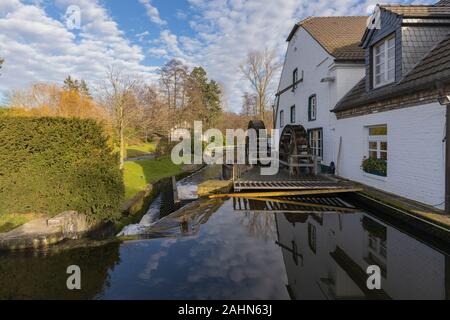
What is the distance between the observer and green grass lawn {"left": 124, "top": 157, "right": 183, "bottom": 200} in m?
12.3

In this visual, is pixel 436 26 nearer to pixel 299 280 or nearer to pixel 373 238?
pixel 373 238

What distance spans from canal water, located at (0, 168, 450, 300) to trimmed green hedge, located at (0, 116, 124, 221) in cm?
Answer: 149

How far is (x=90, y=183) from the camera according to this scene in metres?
6.30

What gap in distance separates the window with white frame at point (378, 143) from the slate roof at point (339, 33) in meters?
3.77

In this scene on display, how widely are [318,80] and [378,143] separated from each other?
5.60 metres

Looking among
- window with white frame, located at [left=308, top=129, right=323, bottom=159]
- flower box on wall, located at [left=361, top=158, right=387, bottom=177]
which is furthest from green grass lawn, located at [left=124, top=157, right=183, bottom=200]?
flower box on wall, located at [left=361, top=158, right=387, bottom=177]

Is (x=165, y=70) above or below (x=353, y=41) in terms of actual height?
above

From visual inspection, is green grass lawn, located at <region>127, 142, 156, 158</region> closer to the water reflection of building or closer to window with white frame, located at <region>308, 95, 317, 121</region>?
window with white frame, located at <region>308, 95, 317, 121</region>

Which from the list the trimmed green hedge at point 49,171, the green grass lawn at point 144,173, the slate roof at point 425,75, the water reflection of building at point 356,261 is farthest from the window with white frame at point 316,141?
the trimmed green hedge at point 49,171

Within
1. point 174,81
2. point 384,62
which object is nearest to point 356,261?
point 384,62

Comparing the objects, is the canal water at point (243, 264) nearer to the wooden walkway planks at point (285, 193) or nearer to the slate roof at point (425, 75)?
the wooden walkway planks at point (285, 193)

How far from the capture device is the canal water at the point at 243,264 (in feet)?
11.8
